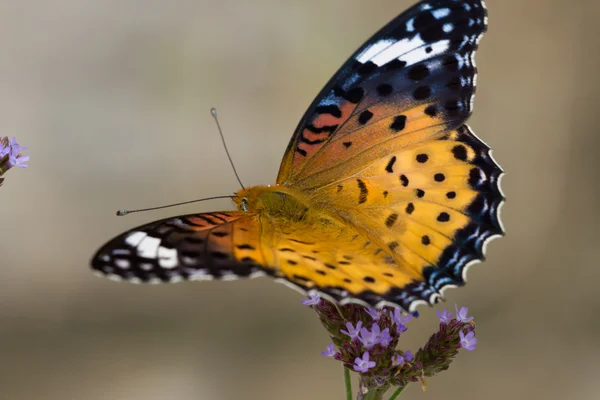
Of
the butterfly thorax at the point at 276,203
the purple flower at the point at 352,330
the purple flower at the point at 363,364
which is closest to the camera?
the purple flower at the point at 363,364

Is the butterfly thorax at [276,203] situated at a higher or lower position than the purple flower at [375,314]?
higher

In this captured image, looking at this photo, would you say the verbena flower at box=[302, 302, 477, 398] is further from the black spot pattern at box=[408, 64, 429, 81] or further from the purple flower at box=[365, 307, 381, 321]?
the black spot pattern at box=[408, 64, 429, 81]

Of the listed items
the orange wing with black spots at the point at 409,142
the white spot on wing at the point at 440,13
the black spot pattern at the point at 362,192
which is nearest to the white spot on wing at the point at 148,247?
the orange wing with black spots at the point at 409,142

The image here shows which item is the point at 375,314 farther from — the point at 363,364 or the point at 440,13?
the point at 440,13

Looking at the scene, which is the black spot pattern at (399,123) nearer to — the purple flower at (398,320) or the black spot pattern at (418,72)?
the black spot pattern at (418,72)

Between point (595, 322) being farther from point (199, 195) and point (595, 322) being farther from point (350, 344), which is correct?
Answer: point (350, 344)

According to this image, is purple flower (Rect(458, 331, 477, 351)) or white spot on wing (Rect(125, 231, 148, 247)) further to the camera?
purple flower (Rect(458, 331, 477, 351))

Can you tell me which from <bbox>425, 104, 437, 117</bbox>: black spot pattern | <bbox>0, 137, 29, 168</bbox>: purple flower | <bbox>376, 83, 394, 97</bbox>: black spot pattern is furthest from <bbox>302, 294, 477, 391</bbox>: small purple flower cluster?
<bbox>0, 137, 29, 168</bbox>: purple flower

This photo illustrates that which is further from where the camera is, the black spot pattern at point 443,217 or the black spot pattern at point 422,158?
the black spot pattern at point 422,158
